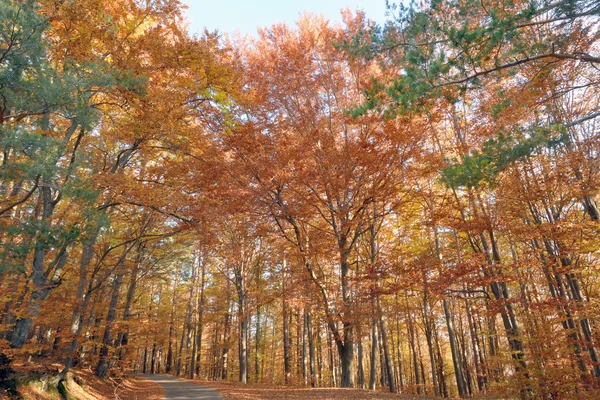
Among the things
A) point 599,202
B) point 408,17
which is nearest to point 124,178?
point 408,17

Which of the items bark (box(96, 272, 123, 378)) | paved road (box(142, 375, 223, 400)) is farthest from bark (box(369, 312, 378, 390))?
bark (box(96, 272, 123, 378))

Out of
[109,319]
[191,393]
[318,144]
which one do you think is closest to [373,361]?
[191,393]

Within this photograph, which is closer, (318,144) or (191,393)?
(318,144)

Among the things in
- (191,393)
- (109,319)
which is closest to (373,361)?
(191,393)

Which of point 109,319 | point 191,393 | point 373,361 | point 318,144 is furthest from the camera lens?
point 373,361

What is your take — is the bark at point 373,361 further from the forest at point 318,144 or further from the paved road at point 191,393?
the paved road at point 191,393

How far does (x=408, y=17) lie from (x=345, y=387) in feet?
38.2

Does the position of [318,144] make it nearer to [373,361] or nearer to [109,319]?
[373,361]

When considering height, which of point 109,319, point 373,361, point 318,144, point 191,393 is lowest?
point 191,393

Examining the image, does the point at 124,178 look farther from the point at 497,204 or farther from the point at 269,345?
the point at 269,345

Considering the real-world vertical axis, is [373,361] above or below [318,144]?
below

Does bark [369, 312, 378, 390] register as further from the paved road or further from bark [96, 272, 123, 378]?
bark [96, 272, 123, 378]

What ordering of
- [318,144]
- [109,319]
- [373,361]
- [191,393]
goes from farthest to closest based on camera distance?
[373,361], [109,319], [191,393], [318,144]

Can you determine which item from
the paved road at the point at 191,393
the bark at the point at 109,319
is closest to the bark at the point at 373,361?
the paved road at the point at 191,393
